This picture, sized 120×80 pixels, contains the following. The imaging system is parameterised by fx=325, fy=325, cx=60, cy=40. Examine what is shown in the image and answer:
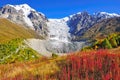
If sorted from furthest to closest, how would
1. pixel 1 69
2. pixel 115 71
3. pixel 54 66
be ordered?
pixel 1 69, pixel 54 66, pixel 115 71

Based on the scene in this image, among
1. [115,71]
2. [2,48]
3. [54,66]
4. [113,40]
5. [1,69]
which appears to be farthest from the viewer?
[2,48]

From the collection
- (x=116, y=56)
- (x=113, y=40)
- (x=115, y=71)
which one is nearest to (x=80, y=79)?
(x=115, y=71)

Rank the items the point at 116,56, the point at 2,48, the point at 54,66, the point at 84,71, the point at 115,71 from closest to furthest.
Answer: the point at 115,71, the point at 84,71, the point at 116,56, the point at 54,66, the point at 2,48

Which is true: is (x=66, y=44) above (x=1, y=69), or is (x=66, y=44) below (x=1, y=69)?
above

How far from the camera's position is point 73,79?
→ 513 inches

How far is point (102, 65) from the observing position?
1425 centimetres

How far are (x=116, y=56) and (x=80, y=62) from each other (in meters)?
1.69

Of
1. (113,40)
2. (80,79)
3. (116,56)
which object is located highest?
(113,40)

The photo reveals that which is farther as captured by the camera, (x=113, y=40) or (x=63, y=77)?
(x=113, y=40)

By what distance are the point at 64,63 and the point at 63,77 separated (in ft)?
10.5

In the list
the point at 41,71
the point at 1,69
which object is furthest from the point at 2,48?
the point at 41,71

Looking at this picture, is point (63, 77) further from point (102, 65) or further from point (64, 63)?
point (64, 63)

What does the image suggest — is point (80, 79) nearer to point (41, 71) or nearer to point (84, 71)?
point (84, 71)

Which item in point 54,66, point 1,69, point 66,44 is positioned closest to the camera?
point 54,66
